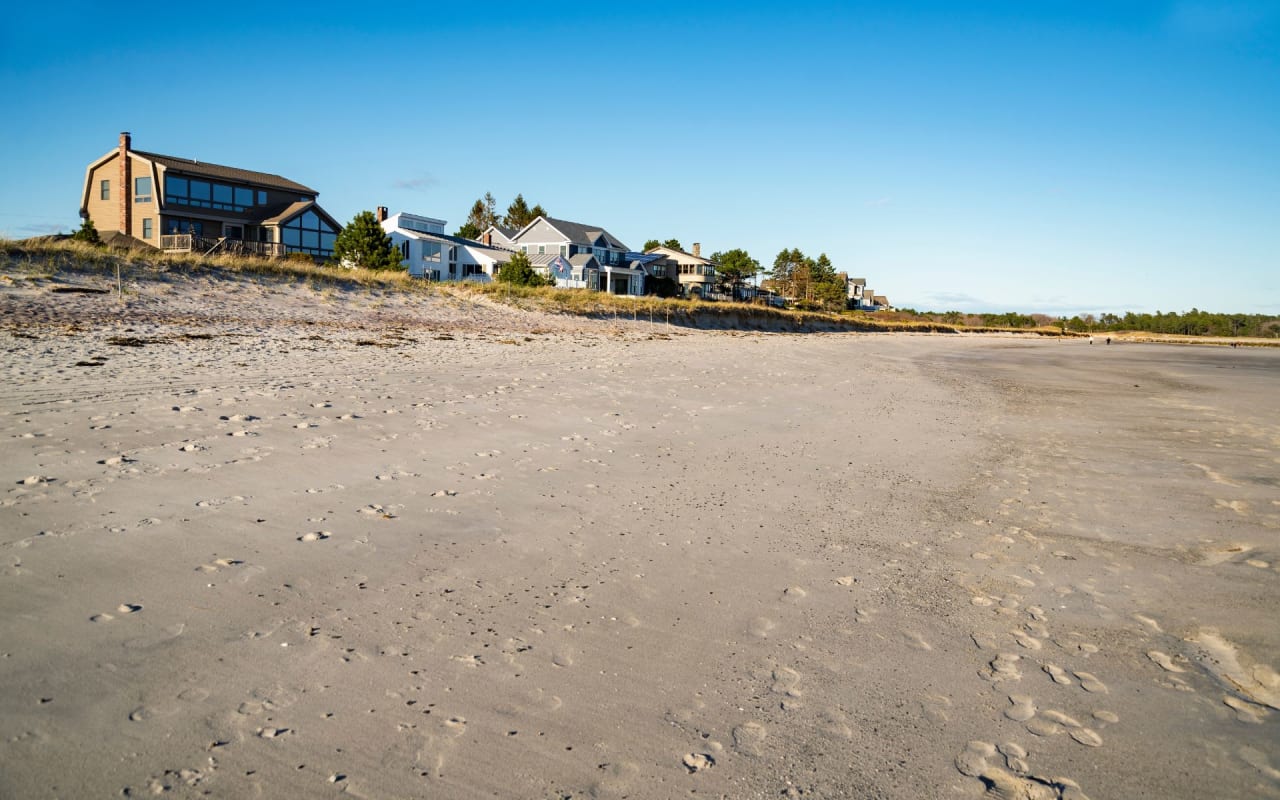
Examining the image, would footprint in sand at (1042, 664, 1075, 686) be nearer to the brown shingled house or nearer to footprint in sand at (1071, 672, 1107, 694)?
footprint in sand at (1071, 672, 1107, 694)

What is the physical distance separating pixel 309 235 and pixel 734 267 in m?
48.9

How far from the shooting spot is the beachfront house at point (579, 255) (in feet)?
218

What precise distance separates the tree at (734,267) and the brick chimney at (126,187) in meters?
57.3

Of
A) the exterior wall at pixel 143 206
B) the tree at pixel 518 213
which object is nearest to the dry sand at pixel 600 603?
the exterior wall at pixel 143 206

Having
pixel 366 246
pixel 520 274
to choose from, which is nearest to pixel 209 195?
pixel 366 246

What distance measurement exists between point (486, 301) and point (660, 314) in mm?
11764

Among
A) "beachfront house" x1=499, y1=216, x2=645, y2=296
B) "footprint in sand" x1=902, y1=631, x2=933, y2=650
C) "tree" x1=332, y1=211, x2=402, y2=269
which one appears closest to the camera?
"footprint in sand" x1=902, y1=631, x2=933, y2=650

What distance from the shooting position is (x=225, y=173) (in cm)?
4738

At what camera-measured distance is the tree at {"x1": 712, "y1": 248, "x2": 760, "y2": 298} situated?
84.3 m

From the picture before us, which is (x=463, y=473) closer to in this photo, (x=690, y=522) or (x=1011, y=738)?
(x=690, y=522)

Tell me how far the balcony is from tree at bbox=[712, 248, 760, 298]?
5146 cm

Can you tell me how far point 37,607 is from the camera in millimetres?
3822

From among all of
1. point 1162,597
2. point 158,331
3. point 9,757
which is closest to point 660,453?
point 1162,597

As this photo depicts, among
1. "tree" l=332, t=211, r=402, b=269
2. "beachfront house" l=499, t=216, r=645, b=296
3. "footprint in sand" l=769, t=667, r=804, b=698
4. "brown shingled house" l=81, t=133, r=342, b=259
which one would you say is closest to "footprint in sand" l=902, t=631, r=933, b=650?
"footprint in sand" l=769, t=667, r=804, b=698
